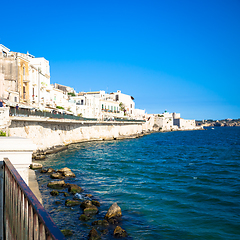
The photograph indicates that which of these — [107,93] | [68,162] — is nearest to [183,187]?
[68,162]

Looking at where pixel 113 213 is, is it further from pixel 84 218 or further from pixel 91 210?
pixel 84 218

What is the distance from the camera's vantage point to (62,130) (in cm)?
3784

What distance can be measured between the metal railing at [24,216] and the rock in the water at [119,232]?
548 centimetres

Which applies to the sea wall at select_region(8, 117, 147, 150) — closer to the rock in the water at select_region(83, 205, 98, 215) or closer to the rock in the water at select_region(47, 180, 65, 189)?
the rock in the water at select_region(47, 180, 65, 189)

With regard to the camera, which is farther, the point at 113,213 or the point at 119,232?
the point at 113,213

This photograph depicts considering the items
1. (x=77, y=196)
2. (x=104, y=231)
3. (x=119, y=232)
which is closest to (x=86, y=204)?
(x=77, y=196)

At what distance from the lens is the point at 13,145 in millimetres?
3902

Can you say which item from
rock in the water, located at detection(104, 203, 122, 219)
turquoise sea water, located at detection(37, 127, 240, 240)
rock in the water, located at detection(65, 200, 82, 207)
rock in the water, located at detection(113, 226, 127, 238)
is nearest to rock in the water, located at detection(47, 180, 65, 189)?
turquoise sea water, located at detection(37, 127, 240, 240)

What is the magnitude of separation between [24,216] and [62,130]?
1429 inches

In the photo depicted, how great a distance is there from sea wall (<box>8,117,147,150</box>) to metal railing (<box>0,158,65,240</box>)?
19839mm

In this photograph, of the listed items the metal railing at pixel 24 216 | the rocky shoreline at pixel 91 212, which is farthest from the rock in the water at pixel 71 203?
the metal railing at pixel 24 216

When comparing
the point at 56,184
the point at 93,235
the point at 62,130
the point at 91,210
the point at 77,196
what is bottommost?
the point at 93,235

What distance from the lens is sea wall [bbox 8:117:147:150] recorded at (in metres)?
24.5

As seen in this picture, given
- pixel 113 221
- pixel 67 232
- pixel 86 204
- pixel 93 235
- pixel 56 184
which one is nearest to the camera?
pixel 93 235
